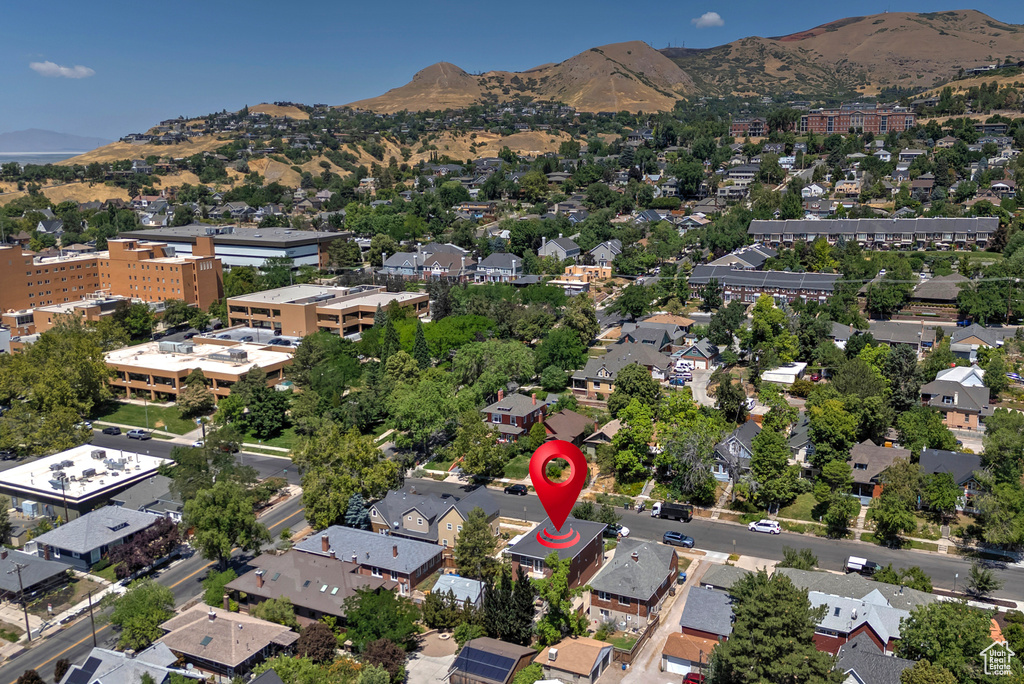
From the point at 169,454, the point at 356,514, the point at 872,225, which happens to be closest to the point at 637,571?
the point at 356,514

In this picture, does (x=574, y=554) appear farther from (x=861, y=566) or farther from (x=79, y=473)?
(x=79, y=473)

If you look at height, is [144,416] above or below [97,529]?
above

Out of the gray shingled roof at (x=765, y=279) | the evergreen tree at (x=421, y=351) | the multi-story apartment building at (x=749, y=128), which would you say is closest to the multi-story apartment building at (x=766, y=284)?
the gray shingled roof at (x=765, y=279)

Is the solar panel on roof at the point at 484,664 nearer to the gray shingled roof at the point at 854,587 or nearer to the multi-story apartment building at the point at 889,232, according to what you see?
the gray shingled roof at the point at 854,587

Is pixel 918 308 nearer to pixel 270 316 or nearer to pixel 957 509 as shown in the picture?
pixel 957 509

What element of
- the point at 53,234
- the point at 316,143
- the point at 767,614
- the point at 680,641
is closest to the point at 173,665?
the point at 680,641

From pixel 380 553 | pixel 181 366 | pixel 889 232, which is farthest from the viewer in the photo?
pixel 889 232

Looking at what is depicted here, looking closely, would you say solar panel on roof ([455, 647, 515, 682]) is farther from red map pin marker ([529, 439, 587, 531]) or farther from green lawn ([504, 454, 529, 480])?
green lawn ([504, 454, 529, 480])
